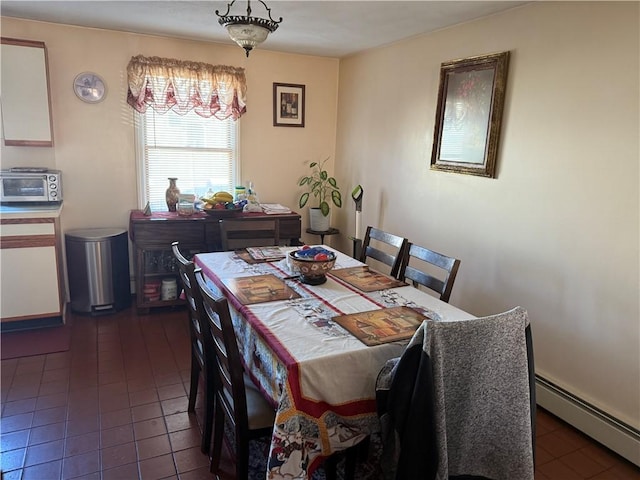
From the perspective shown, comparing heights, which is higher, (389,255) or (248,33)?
(248,33)

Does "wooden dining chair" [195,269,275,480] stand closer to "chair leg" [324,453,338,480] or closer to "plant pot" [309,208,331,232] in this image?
"chair leg" [324,453,338,480]

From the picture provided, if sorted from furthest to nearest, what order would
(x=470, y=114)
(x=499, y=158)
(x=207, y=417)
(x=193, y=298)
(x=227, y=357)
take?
1. (x=470, y=114)
2. (x=499, y=158)
3. (x=207, y=417)
4. (x=193, y=298)
5. (x=227, y=357)

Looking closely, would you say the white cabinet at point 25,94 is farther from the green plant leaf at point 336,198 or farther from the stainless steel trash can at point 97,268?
the green plant leaf at point 336,198

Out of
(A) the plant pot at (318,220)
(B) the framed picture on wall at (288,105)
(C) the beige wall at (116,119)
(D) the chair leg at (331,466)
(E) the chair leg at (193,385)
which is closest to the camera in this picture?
(D) the chair leg at (331,466)

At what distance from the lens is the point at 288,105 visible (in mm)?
4359

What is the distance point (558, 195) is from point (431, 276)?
2.69 feet

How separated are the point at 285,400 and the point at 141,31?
333 cm

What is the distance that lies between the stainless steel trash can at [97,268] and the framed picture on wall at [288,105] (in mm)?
1781

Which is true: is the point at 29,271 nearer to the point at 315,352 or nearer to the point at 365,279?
the point at 365,279

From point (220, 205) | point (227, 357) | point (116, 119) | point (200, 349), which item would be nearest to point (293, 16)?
point (220, 205)

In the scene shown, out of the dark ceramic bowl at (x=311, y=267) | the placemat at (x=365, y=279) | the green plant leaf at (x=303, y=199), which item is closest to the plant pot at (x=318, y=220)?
the green plant leaf at (x=303, y=199)

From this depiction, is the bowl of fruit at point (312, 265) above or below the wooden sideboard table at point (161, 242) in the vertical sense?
above

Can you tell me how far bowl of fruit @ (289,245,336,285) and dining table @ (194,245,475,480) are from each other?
0.04 meters

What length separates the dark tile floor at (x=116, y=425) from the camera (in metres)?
2.04
